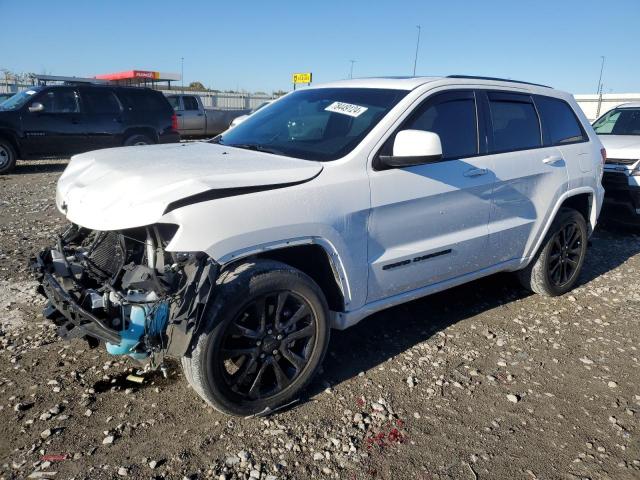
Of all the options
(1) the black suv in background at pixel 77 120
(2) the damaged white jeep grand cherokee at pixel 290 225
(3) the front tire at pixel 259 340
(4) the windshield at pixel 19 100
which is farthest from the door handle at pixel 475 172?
(4) the windshield at pixel 19 100

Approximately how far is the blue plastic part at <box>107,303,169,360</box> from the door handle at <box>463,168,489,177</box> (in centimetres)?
222

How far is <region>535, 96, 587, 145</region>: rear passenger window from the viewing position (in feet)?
14.8

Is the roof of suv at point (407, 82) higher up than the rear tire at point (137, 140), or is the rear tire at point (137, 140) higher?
the roof of suv at point (407, 82)

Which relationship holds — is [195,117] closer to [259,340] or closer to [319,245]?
[319,245]

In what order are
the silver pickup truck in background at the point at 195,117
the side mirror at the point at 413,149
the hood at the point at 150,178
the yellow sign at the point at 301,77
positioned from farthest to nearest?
the yellow sign at the point at 301,77 < the silver pickup truck in background at the point at 195,117 < the side mirror at the point at 413,149 < the hood at the point at 150,178

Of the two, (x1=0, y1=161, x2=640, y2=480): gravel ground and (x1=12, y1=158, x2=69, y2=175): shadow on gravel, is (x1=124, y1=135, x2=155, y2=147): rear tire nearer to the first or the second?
(x1=12, y1=158, x2=69, y2=175): shadow on gravel

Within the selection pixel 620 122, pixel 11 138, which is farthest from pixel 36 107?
pixel 620 122

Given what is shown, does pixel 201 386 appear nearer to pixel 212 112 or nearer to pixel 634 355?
pixel 634 355

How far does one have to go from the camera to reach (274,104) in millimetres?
4281

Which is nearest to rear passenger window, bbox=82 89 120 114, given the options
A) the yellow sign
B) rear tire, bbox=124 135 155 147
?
rear tire, bbox=124 135 155 147

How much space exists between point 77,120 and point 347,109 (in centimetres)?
965

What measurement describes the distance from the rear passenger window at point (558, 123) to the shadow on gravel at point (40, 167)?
412 inches

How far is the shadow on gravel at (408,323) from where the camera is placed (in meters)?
3.55

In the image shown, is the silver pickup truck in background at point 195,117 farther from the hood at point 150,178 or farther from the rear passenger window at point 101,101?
the hood at point 150,178
